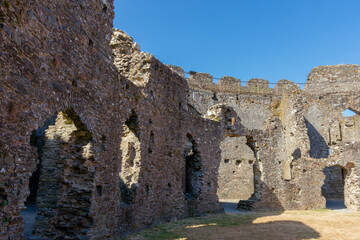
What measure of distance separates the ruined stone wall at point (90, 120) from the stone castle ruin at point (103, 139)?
2 centimetres

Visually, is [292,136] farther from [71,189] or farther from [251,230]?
[71,189]

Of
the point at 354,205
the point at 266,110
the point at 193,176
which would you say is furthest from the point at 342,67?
the point at 193,176

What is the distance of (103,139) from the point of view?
700 centimetres

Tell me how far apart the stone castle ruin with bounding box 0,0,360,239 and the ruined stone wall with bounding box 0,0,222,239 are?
0.02 meters

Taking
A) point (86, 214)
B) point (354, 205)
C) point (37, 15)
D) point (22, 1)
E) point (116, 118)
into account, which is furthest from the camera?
point (354, 205)

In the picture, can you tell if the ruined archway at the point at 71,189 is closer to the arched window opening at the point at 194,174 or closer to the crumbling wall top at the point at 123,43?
the crumbling wall top at the point at 123,43

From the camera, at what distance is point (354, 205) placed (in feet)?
50.9

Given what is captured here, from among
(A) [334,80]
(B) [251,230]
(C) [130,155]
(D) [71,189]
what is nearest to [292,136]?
(A) [334,80]

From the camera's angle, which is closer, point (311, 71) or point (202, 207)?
point (202, 207)

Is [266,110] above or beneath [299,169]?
above

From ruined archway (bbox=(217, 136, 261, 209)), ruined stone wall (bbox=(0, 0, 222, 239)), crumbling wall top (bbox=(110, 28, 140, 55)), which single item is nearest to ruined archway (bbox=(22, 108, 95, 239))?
ruined stone wall (bbox=(0, 0, 222, 239))

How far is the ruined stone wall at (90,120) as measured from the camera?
4254 mm

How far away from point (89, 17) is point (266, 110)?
21.6 metres

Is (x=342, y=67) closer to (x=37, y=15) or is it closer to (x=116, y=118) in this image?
(x=116, y=118)
